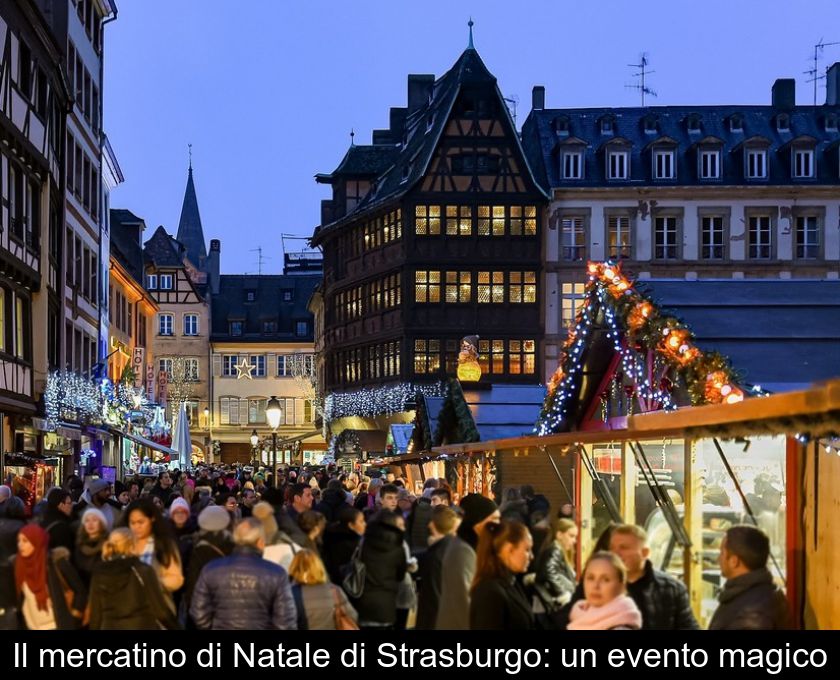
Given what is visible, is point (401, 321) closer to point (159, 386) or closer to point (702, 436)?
point (159, 386)

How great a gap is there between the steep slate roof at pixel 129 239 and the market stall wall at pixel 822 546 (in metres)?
50.2

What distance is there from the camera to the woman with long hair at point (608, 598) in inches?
290

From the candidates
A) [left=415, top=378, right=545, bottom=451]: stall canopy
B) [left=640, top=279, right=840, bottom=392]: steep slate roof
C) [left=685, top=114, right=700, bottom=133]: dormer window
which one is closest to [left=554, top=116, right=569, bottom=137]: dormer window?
[left=685, top=114, right=700, bottom=133]: dormer window

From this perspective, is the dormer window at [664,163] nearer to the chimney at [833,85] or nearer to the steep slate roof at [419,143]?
the steep slate roof at [419,143]

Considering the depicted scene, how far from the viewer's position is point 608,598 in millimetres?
7398

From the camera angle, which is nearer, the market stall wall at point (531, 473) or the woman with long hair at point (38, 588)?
the woman with long hair at point (38, 588)

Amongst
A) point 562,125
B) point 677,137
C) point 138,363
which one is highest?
point 562,125

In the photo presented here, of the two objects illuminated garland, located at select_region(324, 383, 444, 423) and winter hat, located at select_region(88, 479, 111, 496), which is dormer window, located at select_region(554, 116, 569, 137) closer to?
illuminated garland, located at select_region(324, 383, 444, 423)

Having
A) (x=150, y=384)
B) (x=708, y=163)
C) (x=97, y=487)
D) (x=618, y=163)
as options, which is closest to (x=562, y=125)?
(x=618, y=163)

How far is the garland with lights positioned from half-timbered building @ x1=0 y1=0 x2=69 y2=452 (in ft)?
35.5

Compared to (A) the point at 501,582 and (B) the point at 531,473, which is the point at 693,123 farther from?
(A) the point at 501,582

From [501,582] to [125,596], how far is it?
7.18 ft

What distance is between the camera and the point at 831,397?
6.46 meters
